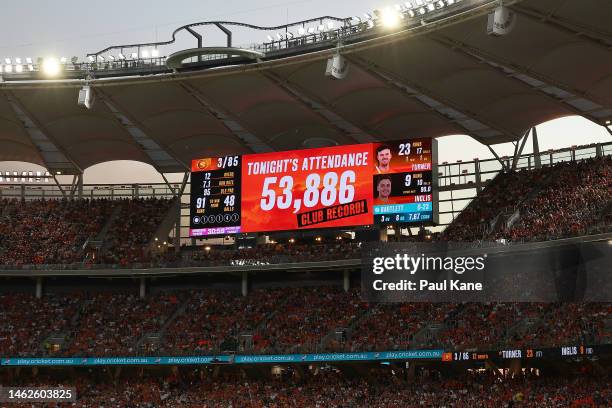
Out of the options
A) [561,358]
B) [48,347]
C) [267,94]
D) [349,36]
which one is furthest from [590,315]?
[48,347]

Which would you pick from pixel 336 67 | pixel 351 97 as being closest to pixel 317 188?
pixel 351 97

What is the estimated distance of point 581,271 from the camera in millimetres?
15109

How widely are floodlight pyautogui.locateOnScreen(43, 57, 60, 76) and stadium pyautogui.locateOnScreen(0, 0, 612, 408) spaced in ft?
0.39

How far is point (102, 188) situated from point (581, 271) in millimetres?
49221

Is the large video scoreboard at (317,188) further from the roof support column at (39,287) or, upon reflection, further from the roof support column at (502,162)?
the roof support column at (39,287)

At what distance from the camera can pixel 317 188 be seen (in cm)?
4844

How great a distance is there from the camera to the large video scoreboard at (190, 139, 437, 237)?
150ft

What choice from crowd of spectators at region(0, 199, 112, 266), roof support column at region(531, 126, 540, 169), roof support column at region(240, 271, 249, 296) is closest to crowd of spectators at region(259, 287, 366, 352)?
roof support column at region(240, 271, 249, 296)

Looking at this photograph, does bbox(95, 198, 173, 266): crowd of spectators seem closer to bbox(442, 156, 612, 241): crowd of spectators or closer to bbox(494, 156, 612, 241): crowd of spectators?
bbox(442, 156, 612, 241): crowd of spectators

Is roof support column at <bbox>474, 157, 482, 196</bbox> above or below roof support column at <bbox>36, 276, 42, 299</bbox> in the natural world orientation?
above

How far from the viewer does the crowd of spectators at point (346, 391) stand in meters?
36.9

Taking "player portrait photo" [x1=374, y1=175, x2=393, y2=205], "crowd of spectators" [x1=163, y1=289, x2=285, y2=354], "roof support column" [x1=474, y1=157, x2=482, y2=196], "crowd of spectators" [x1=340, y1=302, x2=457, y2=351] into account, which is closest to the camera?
"crowd of spectators" [x1=340, y1=302, x2=457, y2=351]

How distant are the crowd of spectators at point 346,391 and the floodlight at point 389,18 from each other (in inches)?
673

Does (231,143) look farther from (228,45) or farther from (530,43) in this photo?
(530,43)
